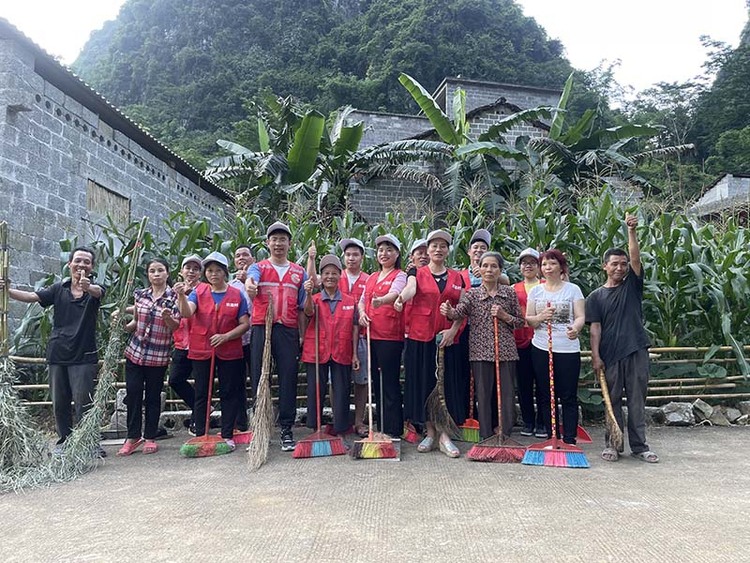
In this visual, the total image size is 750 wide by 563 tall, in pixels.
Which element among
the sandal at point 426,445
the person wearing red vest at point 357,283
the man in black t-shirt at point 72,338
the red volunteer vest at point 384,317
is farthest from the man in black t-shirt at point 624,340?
the man in black t-shirt at point 72,338

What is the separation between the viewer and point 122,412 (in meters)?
5.16

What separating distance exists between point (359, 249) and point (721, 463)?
3.07m

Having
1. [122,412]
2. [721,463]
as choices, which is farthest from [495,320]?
[122,412]

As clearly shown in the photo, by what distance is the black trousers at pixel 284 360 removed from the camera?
4379 mm

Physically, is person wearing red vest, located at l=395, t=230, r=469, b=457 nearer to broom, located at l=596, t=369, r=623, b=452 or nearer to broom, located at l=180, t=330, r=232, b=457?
broom, located at l=596, t=369, r=623, b=452

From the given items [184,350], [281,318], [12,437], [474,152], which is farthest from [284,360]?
[474,152]

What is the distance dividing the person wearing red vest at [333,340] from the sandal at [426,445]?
2.03 ft

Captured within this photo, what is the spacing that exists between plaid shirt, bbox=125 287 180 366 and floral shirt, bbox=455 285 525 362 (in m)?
2.26

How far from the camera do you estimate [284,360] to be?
439 centimetres

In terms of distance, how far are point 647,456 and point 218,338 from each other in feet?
10.7

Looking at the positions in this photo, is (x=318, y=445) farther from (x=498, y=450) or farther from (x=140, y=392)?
(x=140, y=392)

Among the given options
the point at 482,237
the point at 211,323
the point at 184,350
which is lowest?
the point at 184,350

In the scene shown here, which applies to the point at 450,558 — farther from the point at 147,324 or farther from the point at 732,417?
the point at 732,417

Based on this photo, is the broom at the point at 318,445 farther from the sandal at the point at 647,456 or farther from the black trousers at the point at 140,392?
the sandal at the point at 647,456
